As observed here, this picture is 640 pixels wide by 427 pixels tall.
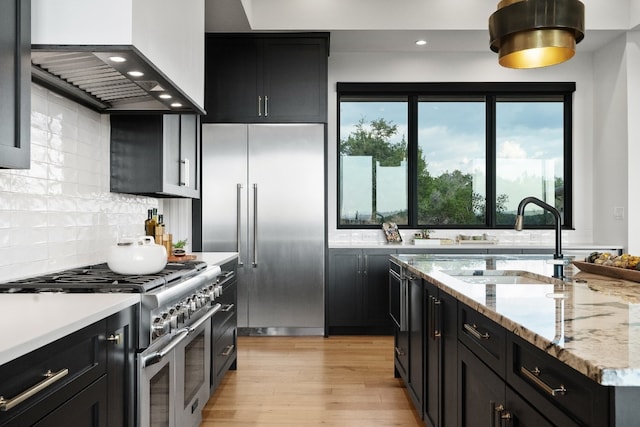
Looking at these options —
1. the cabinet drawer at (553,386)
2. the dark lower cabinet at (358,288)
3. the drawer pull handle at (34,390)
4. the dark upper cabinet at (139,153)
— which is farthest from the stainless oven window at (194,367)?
the dark lower cabinet at (358,288)

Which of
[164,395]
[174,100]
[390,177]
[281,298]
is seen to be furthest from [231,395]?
[390,177]

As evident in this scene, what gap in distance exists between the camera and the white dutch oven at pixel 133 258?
87.6 inches

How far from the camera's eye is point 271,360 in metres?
4.13

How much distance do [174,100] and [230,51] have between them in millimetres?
2385

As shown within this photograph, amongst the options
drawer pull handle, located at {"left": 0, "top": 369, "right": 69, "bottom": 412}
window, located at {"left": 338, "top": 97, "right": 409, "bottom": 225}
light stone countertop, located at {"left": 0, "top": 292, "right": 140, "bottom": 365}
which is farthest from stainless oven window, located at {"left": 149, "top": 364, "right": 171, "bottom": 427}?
window, located at {"left": 338, "top": 97, "right": 409, "bottom": 225}

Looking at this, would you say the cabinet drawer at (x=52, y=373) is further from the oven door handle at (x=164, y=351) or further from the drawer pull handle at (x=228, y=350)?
the drawer pull handle at (x=228, y=350)

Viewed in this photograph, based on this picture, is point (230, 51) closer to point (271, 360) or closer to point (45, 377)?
point (271, 360)

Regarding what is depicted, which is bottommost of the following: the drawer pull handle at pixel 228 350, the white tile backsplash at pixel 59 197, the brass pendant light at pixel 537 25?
the drawer pull handle at pixel 228 350

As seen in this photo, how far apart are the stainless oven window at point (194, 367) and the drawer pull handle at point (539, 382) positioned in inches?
62.3

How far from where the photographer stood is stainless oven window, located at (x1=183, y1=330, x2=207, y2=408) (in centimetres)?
245

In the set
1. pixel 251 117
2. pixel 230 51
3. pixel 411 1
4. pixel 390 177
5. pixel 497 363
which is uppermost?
pixel 411 1

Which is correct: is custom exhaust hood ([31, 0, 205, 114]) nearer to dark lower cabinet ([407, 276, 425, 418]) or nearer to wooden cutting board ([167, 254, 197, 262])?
wooden cutting board ([167, 254, 197, 262])

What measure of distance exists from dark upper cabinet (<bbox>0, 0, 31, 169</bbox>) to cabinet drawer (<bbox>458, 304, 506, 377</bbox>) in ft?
5.26

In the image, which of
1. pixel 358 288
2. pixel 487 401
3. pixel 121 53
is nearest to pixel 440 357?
pixel 487 401
